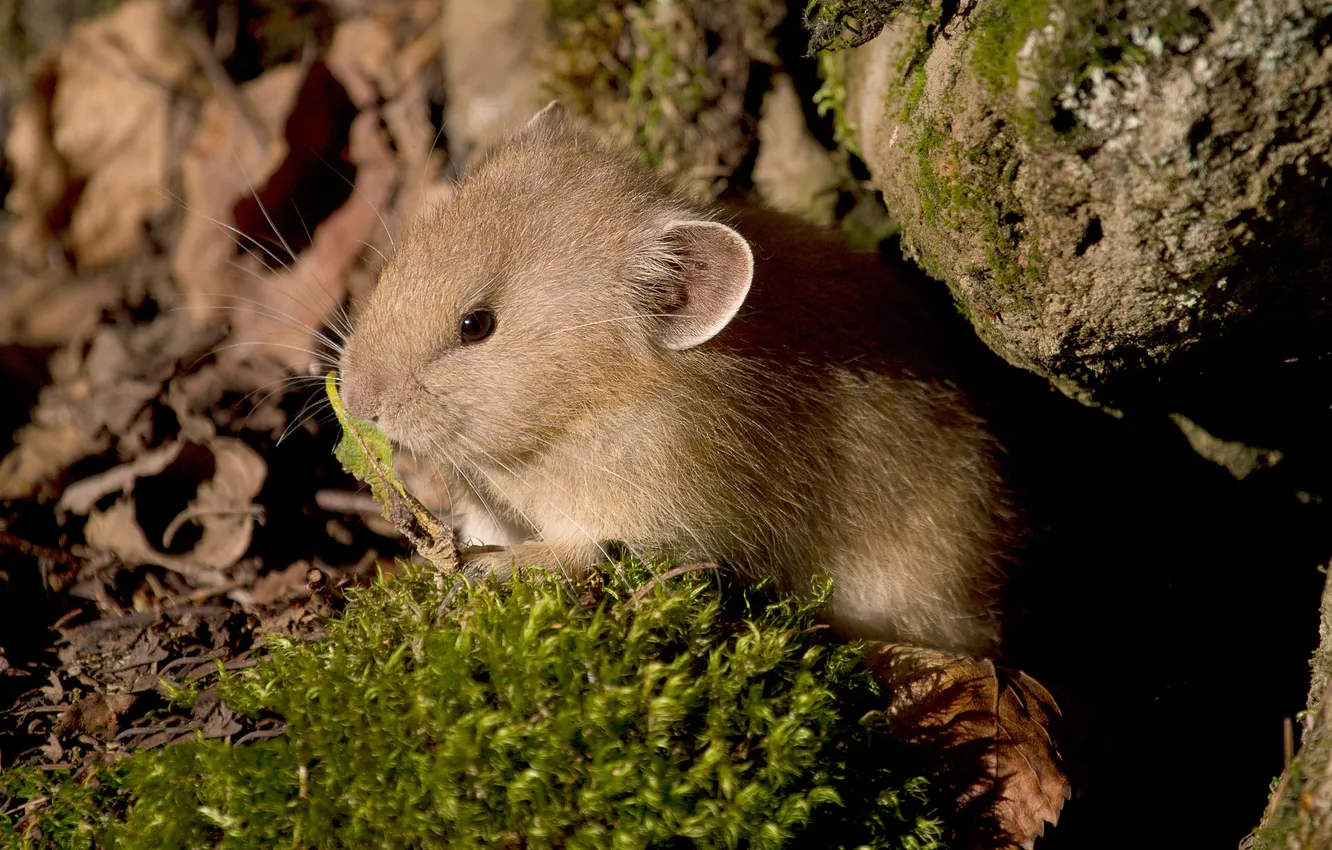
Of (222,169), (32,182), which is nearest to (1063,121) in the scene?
(222,169)

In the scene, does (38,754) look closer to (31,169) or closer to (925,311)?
(925,311)

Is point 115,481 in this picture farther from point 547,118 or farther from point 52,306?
point 547,118

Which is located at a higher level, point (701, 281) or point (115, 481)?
point (701, 281)

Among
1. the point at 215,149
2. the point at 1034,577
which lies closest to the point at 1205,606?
the point at 1034,577

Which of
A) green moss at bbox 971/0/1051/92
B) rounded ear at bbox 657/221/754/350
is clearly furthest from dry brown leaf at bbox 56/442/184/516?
green moss at bbox 971/0/1051/92

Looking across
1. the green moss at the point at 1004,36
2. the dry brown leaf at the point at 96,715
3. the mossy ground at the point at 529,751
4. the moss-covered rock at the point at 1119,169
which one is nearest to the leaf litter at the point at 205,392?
the dry brown leaf at the point at 96,715

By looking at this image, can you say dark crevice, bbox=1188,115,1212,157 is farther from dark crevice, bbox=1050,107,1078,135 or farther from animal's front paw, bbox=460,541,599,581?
animal's front paw, bbox=460,541,599,581

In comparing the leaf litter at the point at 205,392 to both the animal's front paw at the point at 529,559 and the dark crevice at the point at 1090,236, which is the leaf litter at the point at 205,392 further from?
the dark crevice at the point at 1090,236
